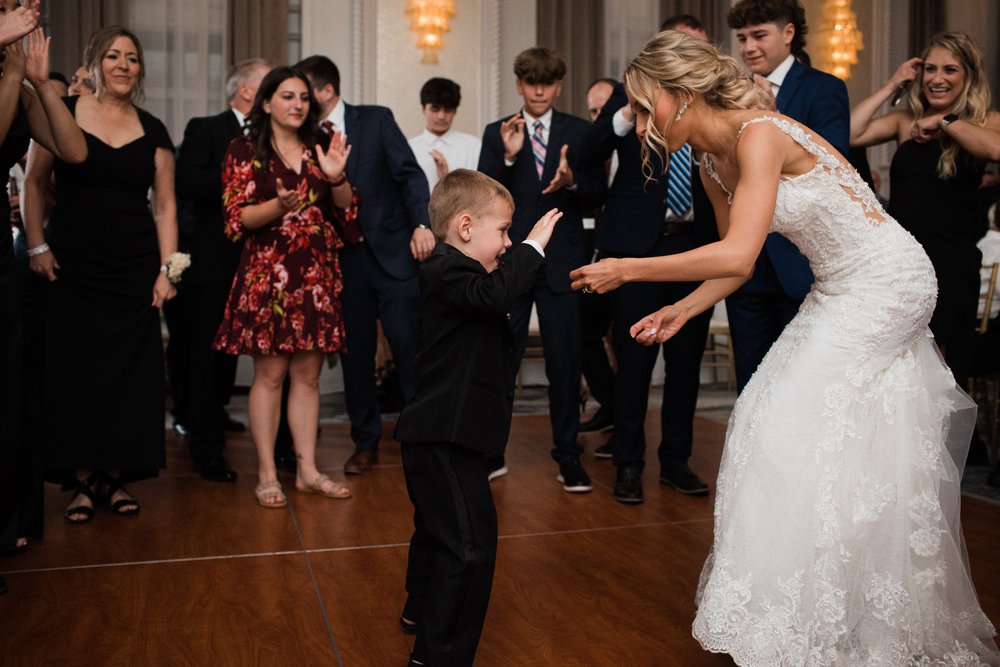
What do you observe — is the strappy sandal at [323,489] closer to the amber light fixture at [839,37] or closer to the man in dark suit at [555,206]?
the man in dark suit at [555,206]

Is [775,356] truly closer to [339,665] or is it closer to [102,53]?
[339,665]

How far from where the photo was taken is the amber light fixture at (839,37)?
26.7 feet

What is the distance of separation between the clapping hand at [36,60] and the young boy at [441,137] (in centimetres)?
293

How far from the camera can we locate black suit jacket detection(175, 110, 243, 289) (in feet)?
13.1

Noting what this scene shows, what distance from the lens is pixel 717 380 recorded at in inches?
301

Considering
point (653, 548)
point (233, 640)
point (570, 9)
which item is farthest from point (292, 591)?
point (570, 9)

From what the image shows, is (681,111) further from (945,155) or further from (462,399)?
(945,155)

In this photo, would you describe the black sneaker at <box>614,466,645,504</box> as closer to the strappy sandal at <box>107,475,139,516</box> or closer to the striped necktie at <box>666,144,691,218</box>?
the striped necktie at <box>666,144,691,218</box>

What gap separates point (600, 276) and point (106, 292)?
2106mm

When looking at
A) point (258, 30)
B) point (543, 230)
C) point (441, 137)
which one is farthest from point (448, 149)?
point (543, 230)

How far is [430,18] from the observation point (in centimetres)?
727

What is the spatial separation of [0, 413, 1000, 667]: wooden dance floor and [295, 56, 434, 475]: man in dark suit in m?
0.55

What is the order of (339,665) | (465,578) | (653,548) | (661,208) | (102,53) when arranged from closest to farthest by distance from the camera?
(465,578) < (339,665) < (653,548) < (102,53) < (661,208)

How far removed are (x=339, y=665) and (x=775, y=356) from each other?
1.22 m
